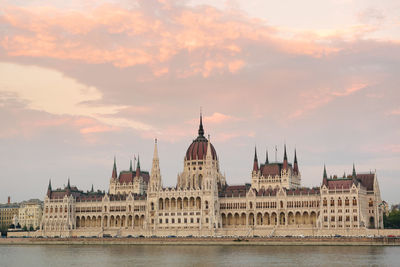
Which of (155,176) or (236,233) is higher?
(155,176)

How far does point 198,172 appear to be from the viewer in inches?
7800

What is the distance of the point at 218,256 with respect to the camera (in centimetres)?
12238

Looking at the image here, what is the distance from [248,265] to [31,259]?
150 ft

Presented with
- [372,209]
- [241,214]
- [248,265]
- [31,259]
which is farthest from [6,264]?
[372,209]

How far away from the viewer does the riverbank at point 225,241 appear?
143000mm

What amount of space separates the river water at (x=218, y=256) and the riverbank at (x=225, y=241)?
6.15m

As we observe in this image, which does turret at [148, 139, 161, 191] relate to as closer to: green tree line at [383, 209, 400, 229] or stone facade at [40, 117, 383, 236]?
stone facade at [40, 117, 383, 236]

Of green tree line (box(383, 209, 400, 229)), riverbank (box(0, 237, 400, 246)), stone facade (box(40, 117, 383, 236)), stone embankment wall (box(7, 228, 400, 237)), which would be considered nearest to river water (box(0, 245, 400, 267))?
riverbank (box(0, 237, 400, 246))

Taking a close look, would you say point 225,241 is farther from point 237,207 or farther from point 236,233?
point 237,207

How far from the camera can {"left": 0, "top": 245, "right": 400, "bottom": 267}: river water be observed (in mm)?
108938

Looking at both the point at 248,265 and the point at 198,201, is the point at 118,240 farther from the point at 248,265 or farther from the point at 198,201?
the point at 248,265

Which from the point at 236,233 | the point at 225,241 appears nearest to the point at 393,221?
the point at 236,233

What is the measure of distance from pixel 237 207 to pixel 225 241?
81.6ft

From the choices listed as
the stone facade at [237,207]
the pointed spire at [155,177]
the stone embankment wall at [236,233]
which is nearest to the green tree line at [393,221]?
the stone facade at [237,207]
